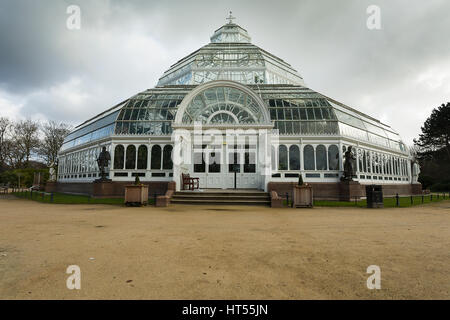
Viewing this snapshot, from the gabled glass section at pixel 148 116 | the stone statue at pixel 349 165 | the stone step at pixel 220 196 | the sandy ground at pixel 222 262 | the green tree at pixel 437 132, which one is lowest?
the sandy ground at pixel 222 262

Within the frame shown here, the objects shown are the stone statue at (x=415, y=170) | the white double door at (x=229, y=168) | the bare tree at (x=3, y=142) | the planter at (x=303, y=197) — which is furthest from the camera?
the bare tree at (x=3, y=142)

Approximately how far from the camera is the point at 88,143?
22.3 meters

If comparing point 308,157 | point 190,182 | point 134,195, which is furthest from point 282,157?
point 134,195

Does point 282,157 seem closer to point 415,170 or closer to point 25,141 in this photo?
point 415,170

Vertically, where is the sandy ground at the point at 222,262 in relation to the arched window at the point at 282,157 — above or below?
below

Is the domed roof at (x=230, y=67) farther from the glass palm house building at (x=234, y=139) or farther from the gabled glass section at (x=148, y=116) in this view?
the gabled glass section at (x=148, y=116)

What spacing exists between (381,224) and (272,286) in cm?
703

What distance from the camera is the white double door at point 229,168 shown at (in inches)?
715

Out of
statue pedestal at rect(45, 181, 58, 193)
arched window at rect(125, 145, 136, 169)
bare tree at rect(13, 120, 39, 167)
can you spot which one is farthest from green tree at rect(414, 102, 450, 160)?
bare tree at rect(13, 120, 39, 167)

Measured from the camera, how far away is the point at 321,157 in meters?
18.5

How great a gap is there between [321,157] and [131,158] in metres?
15.4

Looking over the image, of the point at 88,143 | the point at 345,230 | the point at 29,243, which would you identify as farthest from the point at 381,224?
the point at 88,143

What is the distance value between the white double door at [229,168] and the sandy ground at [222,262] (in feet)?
35.2

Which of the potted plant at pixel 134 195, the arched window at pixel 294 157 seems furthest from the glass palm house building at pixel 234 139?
the potted plant at pixel 134 195
